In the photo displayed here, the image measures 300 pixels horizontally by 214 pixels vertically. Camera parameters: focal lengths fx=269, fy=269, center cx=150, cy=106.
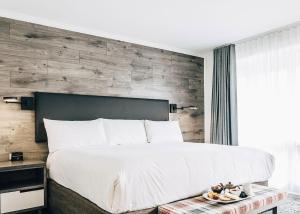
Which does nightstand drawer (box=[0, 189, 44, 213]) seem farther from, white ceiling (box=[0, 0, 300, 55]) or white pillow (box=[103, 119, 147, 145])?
white ceiling (box=[0, 0, 300, 55])

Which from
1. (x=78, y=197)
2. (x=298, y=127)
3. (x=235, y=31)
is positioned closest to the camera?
(x=78, y=197)

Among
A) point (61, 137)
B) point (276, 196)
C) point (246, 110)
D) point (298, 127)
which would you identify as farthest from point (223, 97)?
point (61, 137)

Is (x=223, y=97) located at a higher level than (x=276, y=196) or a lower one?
higher

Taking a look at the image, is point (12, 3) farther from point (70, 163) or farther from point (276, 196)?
point (276, 196)

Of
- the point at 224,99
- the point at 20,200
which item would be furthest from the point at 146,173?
the point at 224,99

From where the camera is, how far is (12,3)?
306cm

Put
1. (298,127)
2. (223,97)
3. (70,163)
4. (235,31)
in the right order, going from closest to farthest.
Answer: (70,163)
(298,127)
(235,31)
(223,97)

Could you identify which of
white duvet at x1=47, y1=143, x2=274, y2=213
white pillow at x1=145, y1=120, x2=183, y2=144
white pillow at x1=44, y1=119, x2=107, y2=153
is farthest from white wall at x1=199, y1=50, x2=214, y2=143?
white pillow at x1=44, y1=119, x2=107, y2=153

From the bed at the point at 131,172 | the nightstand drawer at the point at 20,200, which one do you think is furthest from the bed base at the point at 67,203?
the nightstand drawer at the point at 20,200

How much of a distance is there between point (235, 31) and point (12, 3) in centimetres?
303

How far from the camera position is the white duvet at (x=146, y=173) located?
198 cm

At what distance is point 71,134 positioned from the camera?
126 inches

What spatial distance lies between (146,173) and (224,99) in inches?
120

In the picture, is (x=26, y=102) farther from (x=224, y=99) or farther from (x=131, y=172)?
(x=224, y=99)
